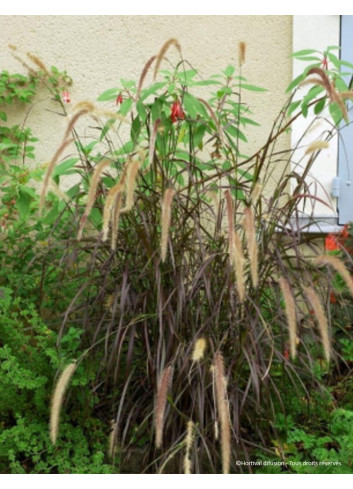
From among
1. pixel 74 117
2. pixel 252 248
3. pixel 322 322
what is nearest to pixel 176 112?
pixel 74 117

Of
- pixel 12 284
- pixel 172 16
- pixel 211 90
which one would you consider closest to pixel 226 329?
pixel 12 284

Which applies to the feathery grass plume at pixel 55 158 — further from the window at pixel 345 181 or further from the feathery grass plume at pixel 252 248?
the window at pixel 345 181

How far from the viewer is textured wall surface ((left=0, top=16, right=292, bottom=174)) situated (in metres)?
4.20

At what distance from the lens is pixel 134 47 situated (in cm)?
429

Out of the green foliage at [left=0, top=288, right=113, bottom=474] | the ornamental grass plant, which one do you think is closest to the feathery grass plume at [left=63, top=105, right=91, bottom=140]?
the ornamental grass plant

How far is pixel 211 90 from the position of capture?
421cm

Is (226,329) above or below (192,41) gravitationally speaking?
below

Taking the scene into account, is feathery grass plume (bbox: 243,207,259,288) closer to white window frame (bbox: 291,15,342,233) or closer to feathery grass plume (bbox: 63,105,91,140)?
feathery grass plume (bbox: 63,105,91,140)

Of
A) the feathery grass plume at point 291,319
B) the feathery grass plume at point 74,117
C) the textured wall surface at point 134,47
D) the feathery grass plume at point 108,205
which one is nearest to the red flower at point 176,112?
the feathery grass plume at point 74,117

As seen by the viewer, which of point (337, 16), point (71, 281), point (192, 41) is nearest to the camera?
point (71, 281)

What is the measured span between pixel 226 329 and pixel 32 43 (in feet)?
8.02

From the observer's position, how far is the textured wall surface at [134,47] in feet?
13.8

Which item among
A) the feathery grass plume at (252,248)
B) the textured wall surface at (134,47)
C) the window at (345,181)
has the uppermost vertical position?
the textured wall surface at (134,47)

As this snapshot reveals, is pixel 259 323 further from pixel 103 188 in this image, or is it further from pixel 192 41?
pixel 192 41
